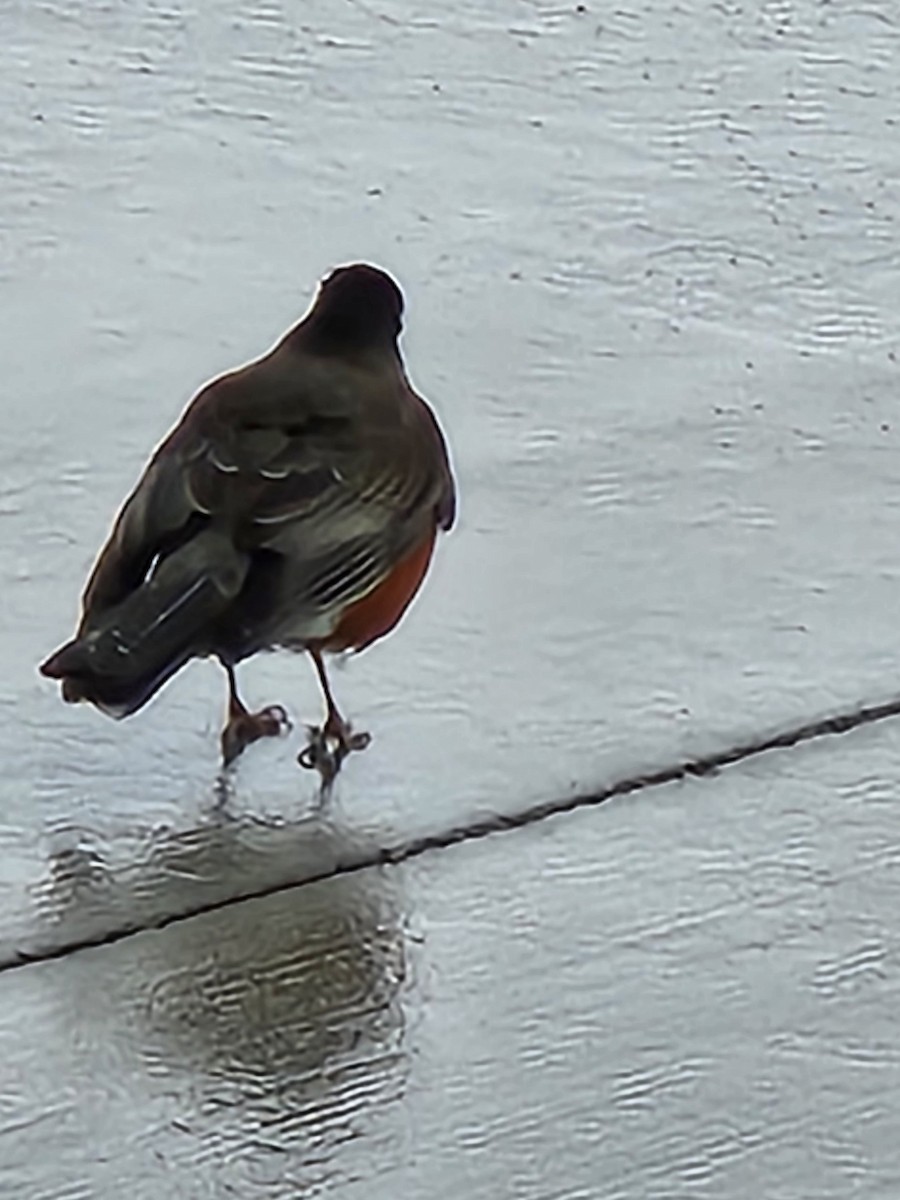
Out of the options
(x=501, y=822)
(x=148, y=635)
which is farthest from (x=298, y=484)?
(x=501, y=822)

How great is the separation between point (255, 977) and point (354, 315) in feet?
3.35

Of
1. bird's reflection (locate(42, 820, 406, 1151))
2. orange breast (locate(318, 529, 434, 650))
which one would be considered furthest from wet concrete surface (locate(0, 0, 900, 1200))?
orange breast (locate(318, 529, 434, 650))

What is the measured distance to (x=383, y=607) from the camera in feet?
11.8

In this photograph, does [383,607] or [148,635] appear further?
[383,607]

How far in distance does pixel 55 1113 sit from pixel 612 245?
2.35 m

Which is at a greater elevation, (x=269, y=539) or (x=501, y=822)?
(x=269, y=539)

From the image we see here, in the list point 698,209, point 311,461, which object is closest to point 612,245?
point 698,209

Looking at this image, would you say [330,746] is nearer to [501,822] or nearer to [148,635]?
[501,822]

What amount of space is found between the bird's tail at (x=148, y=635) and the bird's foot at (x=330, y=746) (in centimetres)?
27

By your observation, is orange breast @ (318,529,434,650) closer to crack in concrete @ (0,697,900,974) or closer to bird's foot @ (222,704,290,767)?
bird's foot @ (222,704,290,767)

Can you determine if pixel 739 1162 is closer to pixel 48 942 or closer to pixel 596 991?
pixel 596 991

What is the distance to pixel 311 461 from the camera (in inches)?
140

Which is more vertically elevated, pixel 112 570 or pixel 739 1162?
pixel 112 570

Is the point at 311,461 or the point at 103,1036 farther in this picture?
the point at 311,461
